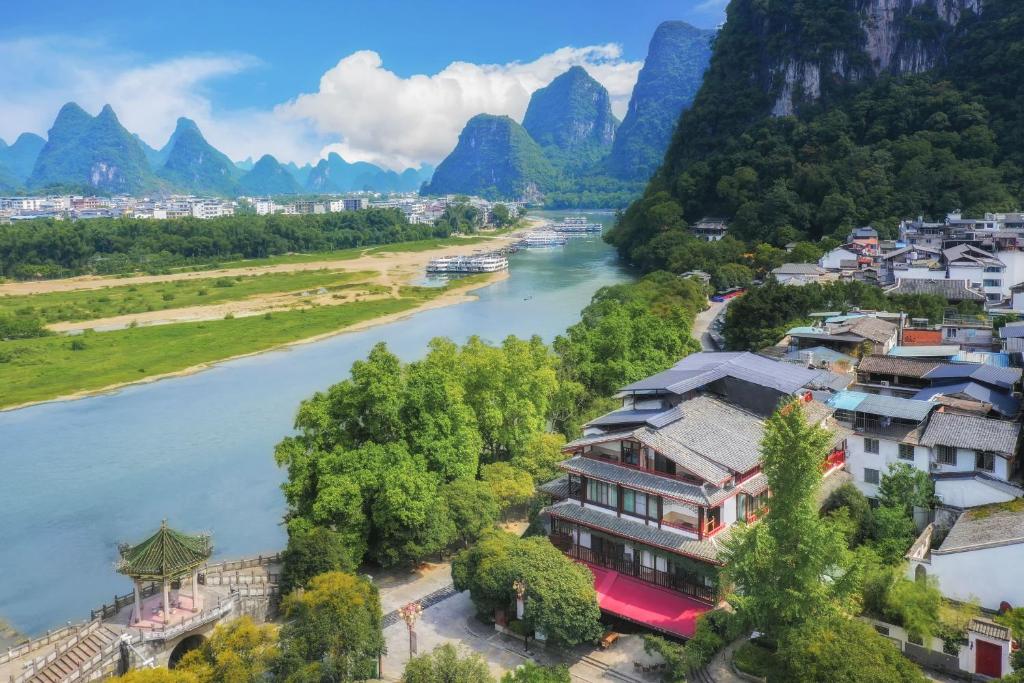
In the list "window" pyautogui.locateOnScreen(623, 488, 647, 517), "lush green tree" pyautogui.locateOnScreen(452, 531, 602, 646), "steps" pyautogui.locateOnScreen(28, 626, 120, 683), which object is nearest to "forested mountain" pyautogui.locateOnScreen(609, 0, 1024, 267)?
"window" pyautogui.locateOnScreen(623, 488, 647, 517)

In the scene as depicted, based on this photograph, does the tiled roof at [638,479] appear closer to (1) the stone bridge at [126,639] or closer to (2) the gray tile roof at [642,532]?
(2) the gray tile roof at [642,532]

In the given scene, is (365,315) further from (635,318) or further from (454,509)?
(454,509)

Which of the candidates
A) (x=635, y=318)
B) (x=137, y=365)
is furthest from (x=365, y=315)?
(x=635, y=318)

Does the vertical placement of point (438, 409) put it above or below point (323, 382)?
above

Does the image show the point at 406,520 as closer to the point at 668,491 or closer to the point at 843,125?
the point at 668,491

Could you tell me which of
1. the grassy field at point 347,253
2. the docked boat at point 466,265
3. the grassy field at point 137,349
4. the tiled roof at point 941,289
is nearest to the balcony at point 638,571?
the tiled roof at point 941,289

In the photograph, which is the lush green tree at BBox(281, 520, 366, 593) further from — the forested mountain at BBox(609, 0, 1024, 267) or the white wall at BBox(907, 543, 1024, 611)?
the forested mountain at BBox(609, 0, 1024, 267)

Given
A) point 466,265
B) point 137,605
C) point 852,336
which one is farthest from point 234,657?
point 466,265
